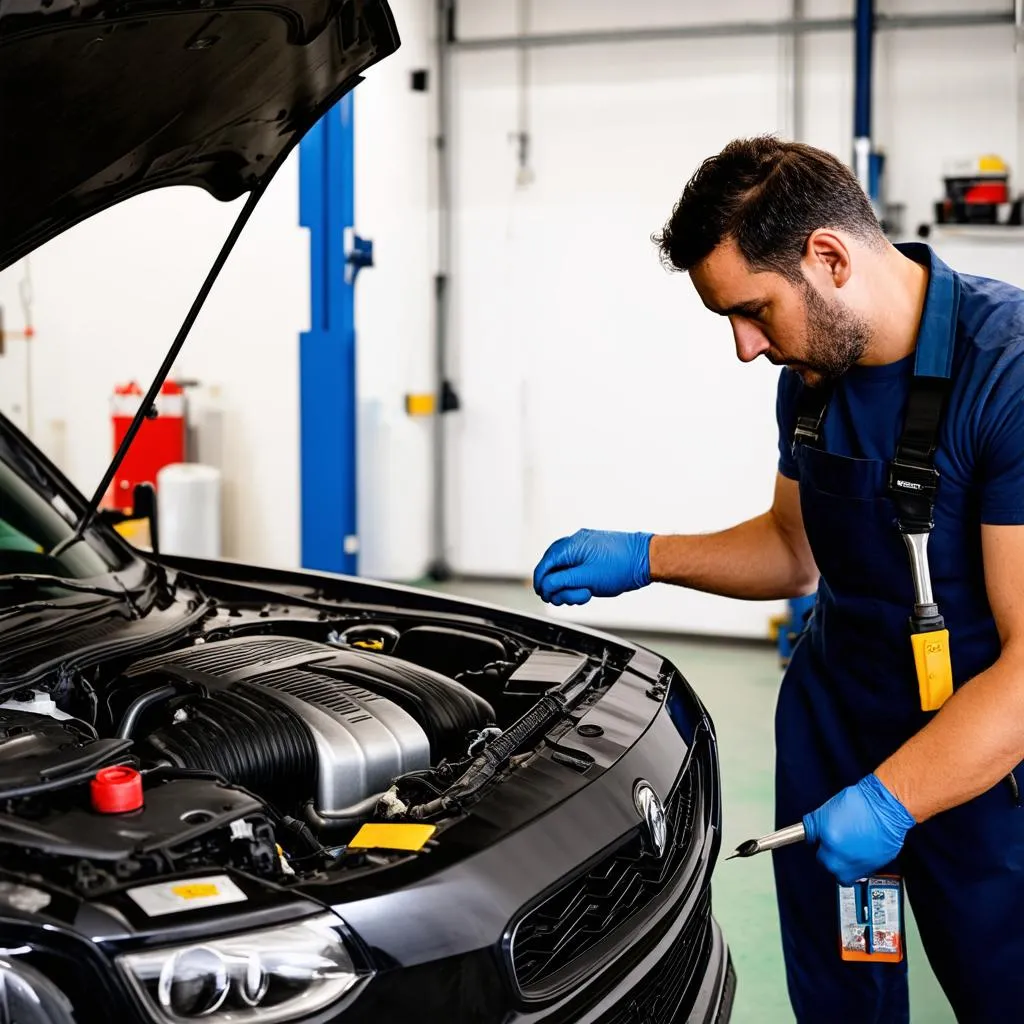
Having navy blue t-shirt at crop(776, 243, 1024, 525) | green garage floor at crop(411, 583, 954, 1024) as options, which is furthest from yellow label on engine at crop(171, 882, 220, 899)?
green garage floor at crop(411, 583, 954, 1024)

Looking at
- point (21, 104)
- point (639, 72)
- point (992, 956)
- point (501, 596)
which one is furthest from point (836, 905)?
point (639, 72)

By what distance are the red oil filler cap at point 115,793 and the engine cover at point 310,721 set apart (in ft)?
1.03

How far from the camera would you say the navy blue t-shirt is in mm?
1707

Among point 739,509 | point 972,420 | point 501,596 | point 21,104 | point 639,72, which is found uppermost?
point 639,72

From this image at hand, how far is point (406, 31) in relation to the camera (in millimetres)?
6164

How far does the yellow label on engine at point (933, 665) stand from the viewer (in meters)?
1.80

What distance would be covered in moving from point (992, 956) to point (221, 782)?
1148 millimetres

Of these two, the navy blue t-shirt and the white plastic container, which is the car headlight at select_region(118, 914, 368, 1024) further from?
the white plastic container

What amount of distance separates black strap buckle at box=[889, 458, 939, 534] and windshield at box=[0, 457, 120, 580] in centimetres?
138

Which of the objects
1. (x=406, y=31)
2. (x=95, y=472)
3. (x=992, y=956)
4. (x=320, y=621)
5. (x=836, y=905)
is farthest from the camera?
(x=406, y=31)

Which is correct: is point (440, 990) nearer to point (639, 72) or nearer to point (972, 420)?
point (972, 420)

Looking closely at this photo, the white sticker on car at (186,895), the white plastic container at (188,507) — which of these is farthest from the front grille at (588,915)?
the white plastic container at (188,507)

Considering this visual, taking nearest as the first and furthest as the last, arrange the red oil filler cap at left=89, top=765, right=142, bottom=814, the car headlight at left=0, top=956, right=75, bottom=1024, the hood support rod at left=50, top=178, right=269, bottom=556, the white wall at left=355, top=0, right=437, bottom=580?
the car headlight at left=0, top=956, right=75, bottom=1024 < the red oil filler cap at left=89, top=765, right=142, bottom=814 < the hood support rod at left=50, top=178, right=269, bottom=556 < the white wall at left=355, top=0, right=437, bottom=580

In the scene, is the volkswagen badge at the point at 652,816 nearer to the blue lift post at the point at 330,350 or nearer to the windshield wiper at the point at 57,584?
the windshield wiper at the point at 57,584
